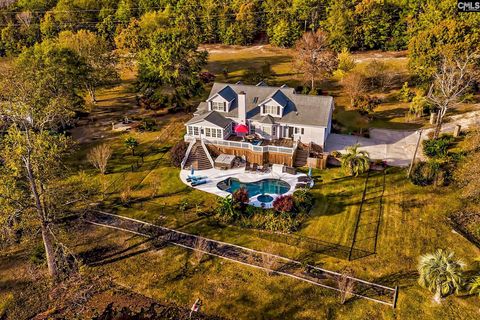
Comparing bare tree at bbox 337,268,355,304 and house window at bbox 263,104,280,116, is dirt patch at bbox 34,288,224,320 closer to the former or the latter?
bare tree at bbox 337,268,355,304

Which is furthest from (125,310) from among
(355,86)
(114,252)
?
(355,86)

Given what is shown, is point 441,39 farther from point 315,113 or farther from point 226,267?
point 226,267

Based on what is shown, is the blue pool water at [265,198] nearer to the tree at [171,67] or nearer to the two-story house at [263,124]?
the two-story house at [263,124]

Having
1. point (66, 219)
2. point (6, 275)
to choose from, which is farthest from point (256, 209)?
point (6, 275)

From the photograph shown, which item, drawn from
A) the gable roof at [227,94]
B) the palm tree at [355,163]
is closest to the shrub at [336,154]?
the palm tree at [355,163]

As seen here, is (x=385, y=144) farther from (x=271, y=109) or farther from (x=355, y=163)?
(x=271, y=109)

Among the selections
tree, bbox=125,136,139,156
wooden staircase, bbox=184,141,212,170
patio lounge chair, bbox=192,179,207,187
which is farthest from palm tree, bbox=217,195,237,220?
tree, bbox=125,136,139,156
